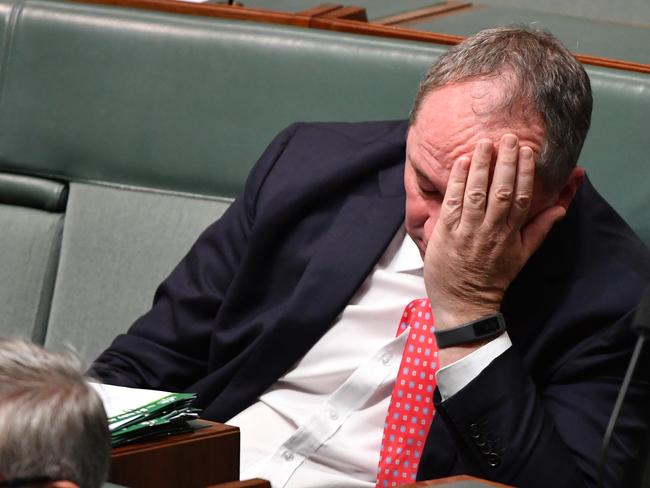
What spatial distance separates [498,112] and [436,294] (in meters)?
0.25

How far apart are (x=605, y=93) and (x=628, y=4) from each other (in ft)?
3.13

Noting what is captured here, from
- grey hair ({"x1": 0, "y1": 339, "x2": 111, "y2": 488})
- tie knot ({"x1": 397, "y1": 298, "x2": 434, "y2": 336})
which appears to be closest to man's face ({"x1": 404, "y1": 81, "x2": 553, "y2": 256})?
tie knot ({"x1": 397, "y1": 298, "x2": 434, "y2": 336})

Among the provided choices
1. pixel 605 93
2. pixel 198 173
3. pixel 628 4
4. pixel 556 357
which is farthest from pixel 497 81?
pixel 628 4

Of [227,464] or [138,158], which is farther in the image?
[138,158]

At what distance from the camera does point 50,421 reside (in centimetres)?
77

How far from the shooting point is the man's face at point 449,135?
5.09ft

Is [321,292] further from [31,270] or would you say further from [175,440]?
[31,270]

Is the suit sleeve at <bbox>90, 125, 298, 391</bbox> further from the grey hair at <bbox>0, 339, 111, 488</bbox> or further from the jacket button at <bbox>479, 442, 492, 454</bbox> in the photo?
the grey hair at <bbox>0, 339, 111, 488</bbox>

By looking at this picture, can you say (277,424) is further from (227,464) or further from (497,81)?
(497,81)

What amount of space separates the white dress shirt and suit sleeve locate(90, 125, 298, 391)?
0.44 ft

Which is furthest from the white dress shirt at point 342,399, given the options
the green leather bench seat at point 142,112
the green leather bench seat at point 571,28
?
the green leather bench seat at point 571,28

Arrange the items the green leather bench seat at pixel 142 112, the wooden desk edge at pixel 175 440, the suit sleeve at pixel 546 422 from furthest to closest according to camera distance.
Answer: the green leather bench seat at pixel 142 112 → the suit sleeve at pixel 546 422 → the wooden desk edge at pixel 175 440

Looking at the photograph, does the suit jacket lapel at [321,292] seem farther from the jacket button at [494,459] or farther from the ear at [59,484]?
the ear at [59,484]

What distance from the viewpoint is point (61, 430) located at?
2.52 ft
